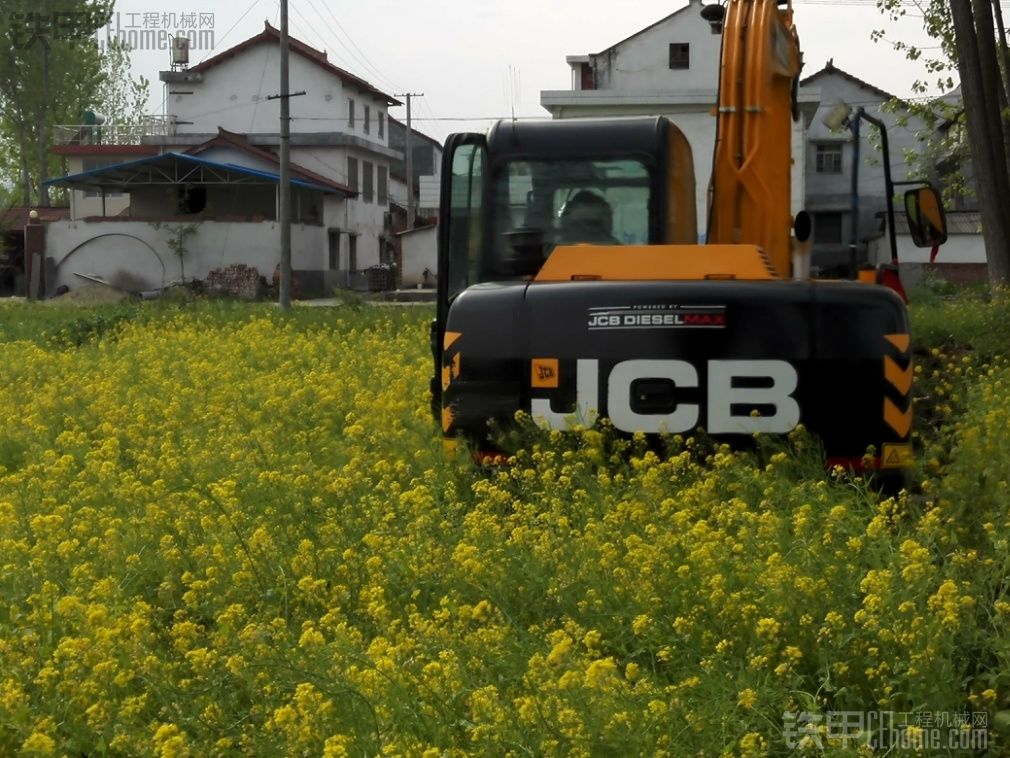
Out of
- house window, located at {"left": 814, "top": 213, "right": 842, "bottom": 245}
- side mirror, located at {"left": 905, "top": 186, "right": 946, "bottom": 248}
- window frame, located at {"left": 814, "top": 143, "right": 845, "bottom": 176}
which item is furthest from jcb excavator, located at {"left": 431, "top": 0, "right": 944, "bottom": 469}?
window frame, located at {"left": 814, "top": 143, "right": 845, "bottom": 176}

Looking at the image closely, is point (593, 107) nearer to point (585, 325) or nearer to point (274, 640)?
point (585, 325)

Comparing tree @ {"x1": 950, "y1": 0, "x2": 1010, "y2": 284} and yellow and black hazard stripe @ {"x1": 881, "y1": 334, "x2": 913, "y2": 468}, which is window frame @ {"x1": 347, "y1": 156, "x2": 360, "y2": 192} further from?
yellow and black hazard stripe @ {"x1": 881, "y1": 334, "x2": 913, "y2": 468}

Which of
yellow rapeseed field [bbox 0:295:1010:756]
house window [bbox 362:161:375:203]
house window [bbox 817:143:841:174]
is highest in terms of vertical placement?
house window [bbox 362:161:375:203]

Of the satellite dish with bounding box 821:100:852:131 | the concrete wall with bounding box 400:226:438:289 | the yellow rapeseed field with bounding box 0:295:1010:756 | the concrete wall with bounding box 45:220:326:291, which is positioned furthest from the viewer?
the concrete wall with bounding box 400:226:438:289

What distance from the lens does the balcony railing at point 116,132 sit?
2358 inches

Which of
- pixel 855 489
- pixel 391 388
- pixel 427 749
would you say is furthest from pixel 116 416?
pixel 427 749

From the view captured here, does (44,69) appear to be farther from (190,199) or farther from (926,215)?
(926,215)

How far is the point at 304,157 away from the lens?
194 ft

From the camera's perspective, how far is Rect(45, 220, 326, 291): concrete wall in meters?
48.8

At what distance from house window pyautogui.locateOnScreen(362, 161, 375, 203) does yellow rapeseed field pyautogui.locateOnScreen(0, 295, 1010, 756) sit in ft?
171

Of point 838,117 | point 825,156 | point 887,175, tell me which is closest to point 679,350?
point 838,117

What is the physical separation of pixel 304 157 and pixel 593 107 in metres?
30.9

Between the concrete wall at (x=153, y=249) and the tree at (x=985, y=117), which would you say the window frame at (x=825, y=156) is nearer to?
the tree at (x=985, y=117)

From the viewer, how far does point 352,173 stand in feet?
196
